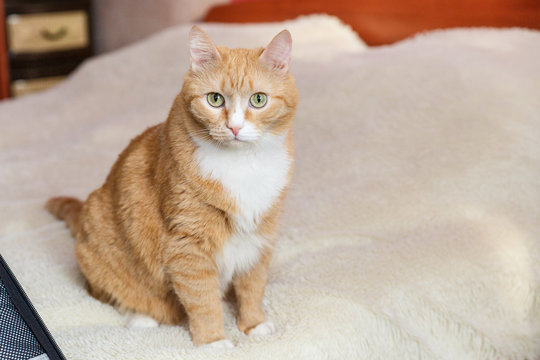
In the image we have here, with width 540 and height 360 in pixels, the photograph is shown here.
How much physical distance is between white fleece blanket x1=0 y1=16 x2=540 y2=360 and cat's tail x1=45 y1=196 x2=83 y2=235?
31mm

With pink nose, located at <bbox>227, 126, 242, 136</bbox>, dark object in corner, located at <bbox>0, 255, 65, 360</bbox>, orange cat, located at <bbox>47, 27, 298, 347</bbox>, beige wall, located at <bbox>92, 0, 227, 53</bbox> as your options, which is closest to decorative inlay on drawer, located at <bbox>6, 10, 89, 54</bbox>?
beige wall, located at <bbox>92, 0, 227, 53</bbox>

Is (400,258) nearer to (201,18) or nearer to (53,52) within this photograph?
(201,18)

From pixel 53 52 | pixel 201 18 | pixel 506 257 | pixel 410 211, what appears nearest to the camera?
pixel 506 257

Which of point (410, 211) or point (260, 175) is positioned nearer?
point (260, 175)

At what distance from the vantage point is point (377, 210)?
1355mm

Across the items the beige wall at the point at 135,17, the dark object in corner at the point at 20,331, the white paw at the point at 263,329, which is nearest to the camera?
the dark object in corner at the point at 20,331

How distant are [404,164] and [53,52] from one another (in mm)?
2512

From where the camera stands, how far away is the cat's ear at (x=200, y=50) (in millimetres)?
983

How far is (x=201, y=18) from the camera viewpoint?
2.89 m

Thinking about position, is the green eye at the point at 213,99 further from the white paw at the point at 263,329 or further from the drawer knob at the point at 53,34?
the drawer knob at the point at 53,34

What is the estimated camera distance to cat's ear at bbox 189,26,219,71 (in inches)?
38.7

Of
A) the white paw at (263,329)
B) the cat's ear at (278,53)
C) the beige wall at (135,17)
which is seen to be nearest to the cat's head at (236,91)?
the cat's ear at (278,53)

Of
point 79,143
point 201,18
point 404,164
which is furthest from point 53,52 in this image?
point 404,164

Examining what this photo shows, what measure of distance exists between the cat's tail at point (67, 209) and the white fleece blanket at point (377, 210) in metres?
0.03
